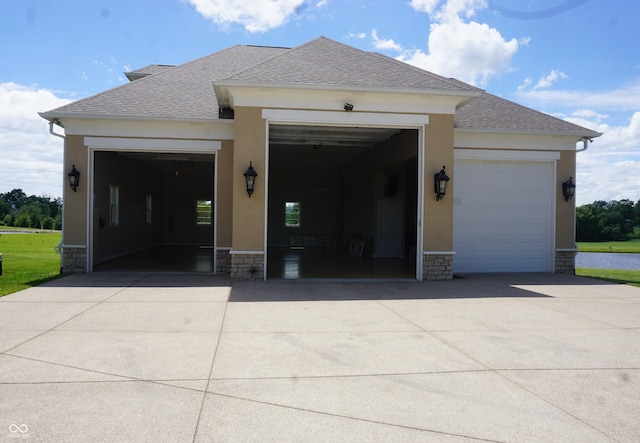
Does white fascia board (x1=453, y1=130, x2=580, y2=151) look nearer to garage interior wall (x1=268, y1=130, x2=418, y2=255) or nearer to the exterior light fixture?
garage interior wall (x1=268, y1=130, x2=418, y2=255)

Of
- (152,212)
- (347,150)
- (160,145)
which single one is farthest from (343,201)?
(160,145)

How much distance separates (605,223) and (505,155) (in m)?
28.6

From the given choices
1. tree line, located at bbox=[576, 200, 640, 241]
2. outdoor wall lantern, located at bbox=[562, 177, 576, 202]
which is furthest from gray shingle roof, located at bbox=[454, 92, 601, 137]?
tree line, located at bbox=[576, 200, 640, 241]

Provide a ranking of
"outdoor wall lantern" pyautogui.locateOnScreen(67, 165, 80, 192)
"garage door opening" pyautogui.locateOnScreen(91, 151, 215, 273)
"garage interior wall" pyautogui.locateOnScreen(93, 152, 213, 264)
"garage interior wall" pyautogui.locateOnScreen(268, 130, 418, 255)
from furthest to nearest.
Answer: "garage interior wall" pyautogui.locateOnScreen(268, 130, 418, 255)
"garage interior wall" pyautogui.locateOnScreen(93, 152, 213, 264)
"garage door opening" pyautogui.locateOnScreen(91, 151, 215, 273)
"outdoor wall lantern" pyautogui.locateOnScreen(67, 165, 80, 192)

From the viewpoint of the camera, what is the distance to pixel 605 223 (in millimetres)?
35844

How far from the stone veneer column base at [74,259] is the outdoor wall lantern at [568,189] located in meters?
12.1

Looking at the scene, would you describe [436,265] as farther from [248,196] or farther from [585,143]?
[585,143]

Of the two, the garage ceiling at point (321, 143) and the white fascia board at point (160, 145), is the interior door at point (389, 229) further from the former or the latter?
the white fascia board at point (160, 145)

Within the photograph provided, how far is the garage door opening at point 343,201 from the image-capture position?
1340cm

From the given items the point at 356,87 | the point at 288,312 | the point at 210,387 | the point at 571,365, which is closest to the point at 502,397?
the point at 571,365

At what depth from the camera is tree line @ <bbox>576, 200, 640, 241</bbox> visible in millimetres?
35844

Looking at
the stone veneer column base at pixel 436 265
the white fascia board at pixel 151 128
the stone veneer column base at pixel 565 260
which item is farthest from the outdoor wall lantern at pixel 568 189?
the white fascia board at pixel 151 128

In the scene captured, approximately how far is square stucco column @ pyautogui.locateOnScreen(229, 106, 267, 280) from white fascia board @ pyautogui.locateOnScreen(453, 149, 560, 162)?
5125 millimetres

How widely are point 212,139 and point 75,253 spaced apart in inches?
166
